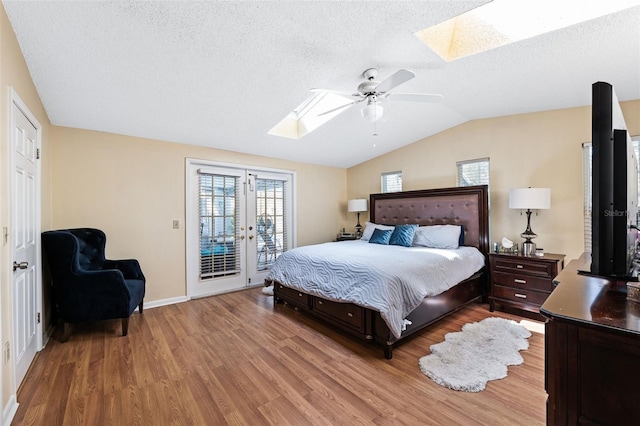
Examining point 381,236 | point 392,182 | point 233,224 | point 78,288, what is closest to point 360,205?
point 392,182

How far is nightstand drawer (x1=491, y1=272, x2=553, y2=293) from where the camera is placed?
3.13 meters

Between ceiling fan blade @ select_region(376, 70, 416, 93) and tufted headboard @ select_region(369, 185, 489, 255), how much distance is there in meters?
2.44

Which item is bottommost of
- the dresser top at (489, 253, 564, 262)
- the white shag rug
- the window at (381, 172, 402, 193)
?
the white shag rug

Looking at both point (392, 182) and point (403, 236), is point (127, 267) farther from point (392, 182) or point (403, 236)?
point (392, 182)

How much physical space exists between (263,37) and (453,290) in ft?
10.4

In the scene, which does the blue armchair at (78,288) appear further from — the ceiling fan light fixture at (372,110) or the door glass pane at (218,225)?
the ceiling fan light fixture at (372,110)

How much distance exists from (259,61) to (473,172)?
350 cm

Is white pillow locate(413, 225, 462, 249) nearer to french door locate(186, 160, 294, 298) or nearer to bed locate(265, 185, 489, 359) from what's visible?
bed locate(265, 185, 489, 359)

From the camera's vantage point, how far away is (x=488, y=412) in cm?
172

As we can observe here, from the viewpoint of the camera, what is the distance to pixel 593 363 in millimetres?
889

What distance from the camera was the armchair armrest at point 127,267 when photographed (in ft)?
10.7

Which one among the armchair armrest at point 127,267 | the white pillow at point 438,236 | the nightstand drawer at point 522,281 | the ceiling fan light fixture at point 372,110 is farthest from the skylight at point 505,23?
the armchair armrest at point 127,267

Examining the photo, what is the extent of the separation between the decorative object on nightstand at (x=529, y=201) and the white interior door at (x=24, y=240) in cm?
475

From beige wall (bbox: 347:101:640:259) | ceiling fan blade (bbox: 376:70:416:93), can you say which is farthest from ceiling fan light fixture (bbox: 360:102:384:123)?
beige wall (bbox: 347:101:640:259)
